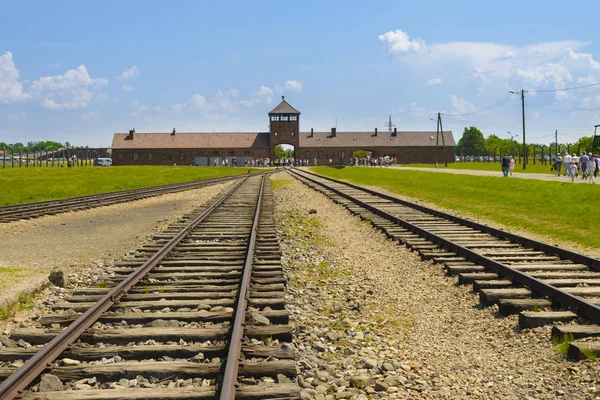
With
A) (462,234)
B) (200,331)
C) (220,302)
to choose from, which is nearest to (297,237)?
(462,234)

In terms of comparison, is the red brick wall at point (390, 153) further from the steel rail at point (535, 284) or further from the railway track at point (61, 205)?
the steel rail at point (535, 284)

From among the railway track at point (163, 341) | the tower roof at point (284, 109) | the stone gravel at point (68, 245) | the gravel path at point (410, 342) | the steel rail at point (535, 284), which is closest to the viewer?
the railway track at point (163, 341)

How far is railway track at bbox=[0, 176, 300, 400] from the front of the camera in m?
4.39

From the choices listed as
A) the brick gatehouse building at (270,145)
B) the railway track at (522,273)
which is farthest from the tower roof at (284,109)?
the railway track at (522,273)

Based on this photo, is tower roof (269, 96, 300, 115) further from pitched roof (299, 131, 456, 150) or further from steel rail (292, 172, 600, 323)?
steel rail (292, 172, 600, 323)

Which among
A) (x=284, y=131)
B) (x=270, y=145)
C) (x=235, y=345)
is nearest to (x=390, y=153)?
(x=284, y=131)

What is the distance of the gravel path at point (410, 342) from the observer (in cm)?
478

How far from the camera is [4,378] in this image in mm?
4605

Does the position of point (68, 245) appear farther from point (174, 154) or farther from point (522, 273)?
point (174, 154)

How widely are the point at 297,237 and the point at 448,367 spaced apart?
26.6ft

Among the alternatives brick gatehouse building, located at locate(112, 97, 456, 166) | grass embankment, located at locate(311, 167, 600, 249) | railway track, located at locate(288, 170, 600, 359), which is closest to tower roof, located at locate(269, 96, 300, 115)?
brick gatehouse building, located at locate(112, 97, 456, 166)

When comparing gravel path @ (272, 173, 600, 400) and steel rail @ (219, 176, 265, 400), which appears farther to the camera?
gravel path @ (272, 173, 600, 400)

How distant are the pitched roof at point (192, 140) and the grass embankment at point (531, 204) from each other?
278 ft

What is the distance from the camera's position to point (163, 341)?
561cm
